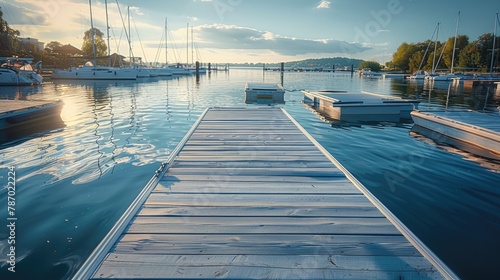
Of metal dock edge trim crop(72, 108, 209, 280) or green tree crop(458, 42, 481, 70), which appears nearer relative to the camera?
metal dock edge trim crop(72, 108, 209, 280)

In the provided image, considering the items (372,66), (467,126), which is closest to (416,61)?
(372,66)

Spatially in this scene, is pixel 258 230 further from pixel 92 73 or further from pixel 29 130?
pixel 92 73

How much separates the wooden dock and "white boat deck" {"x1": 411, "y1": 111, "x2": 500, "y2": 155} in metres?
6.48

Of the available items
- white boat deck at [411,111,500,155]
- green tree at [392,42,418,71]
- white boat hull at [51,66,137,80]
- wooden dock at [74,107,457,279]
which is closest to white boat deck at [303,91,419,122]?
white boat deck at [411,111,500,155]

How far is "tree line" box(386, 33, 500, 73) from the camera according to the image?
2579 inches

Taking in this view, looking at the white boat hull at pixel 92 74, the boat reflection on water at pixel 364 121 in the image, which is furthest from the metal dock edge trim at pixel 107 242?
the white boat hull at pixel 92 74

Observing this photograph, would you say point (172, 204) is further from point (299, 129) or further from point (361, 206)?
point (299, 129)

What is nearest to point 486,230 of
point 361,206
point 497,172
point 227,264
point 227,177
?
point 361,206

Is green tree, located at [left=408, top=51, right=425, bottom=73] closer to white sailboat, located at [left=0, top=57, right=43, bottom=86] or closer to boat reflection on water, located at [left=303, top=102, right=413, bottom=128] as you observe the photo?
boat reflection on water, located at [left=303, top=102, right=413, bottom=128]

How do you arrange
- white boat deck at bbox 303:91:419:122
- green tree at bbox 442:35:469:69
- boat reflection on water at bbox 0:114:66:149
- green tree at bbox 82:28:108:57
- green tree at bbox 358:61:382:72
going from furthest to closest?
green tree at bbox 358:61:382:72 < green tree at bbox 82:28:108:57 < green tree at bbox 442:35:469:69 < white boat deck at bbox 303:91:419:122 < boat reflection on water at bbox 0:114:66:149

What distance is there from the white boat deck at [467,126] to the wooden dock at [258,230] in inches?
255

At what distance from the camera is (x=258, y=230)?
110 inches

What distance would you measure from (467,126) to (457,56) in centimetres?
8152

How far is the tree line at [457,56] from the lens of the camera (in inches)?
2579
